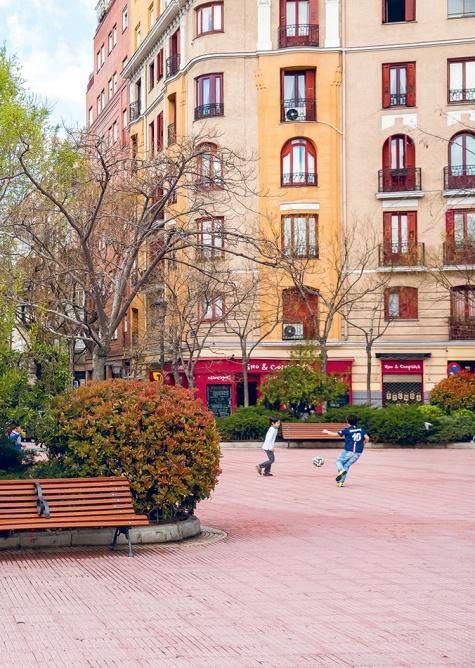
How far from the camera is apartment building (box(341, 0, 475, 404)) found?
46.1 meters

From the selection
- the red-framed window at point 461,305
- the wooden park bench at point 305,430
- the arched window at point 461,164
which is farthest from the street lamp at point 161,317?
the arched window at point 461,164

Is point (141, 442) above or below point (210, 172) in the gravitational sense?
below

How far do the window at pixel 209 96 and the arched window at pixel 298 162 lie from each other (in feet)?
11.0

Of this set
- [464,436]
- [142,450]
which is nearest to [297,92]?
[464,436]

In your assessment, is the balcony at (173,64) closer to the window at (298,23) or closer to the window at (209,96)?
the window at (209,96)

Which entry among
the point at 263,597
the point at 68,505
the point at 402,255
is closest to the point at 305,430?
the point at 402,255

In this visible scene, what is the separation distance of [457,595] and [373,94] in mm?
39762

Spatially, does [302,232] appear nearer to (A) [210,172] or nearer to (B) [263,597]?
(A) [210,172]

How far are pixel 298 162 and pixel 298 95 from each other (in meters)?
2.95

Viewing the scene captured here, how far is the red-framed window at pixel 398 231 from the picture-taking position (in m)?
46.2

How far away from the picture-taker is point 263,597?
9422 millimetres

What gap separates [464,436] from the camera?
3531 centimetres

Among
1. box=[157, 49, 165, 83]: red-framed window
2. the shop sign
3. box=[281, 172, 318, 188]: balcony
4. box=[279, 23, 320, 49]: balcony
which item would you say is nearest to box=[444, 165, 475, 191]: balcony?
box=[281, 172, 318, 188]: balcony

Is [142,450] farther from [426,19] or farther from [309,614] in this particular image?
[426,19]
